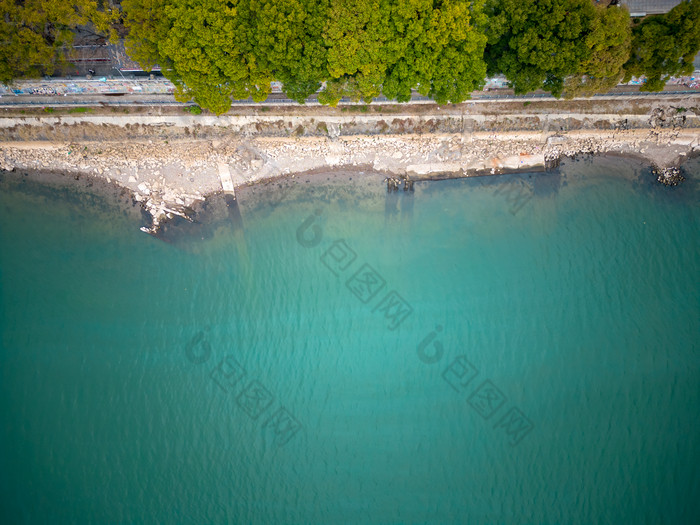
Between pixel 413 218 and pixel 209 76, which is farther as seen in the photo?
pixel 413 218

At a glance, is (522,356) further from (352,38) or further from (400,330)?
(352,38)

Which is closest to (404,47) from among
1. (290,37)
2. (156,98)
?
(290,37)

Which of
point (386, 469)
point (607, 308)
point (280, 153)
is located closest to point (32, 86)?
point (280, 153)

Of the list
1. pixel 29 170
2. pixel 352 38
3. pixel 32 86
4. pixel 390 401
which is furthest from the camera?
pixel 29 170

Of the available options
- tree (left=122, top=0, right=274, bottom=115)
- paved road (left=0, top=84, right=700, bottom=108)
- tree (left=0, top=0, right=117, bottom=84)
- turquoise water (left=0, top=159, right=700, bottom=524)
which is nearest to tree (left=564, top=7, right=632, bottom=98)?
paved road (left=0, top=84, right=700, bottom=108)

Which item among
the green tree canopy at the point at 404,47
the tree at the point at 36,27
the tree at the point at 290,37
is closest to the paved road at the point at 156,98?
the tree at the point at 36,27

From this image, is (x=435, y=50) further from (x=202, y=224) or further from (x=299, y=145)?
(x=202, y=224)
